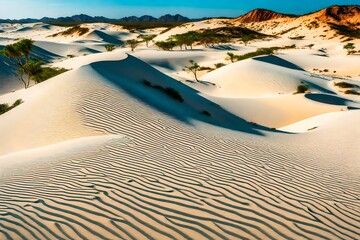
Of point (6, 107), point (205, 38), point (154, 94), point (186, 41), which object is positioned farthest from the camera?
point (205, 38)

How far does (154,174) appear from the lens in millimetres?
6301

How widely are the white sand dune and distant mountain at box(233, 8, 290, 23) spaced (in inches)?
5628

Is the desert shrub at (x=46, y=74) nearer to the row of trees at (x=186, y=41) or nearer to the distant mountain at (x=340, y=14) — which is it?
the row of trees at (x=186, y=41)

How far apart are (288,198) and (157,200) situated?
7.71ft

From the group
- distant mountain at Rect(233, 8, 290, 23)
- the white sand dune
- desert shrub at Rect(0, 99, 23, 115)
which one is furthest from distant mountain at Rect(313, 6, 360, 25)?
desert shrub at Rect(0, 99, 23, 115)

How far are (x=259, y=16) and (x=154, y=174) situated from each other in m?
158

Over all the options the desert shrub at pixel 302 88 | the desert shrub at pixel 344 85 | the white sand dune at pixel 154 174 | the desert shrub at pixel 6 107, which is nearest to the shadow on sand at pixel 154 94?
the white sand dune at pixel 154 174

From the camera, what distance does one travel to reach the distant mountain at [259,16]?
5801 inches

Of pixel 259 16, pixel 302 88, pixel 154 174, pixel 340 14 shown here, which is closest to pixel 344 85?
pixel 302 88

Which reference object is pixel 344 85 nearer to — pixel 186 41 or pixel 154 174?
pixel 154 174

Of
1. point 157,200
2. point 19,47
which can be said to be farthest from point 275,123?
point 19,47

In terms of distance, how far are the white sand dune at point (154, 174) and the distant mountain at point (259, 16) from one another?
14294cm

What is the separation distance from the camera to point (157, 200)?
16.5 feet

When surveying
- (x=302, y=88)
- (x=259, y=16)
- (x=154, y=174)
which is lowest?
(x=154, y=174)
